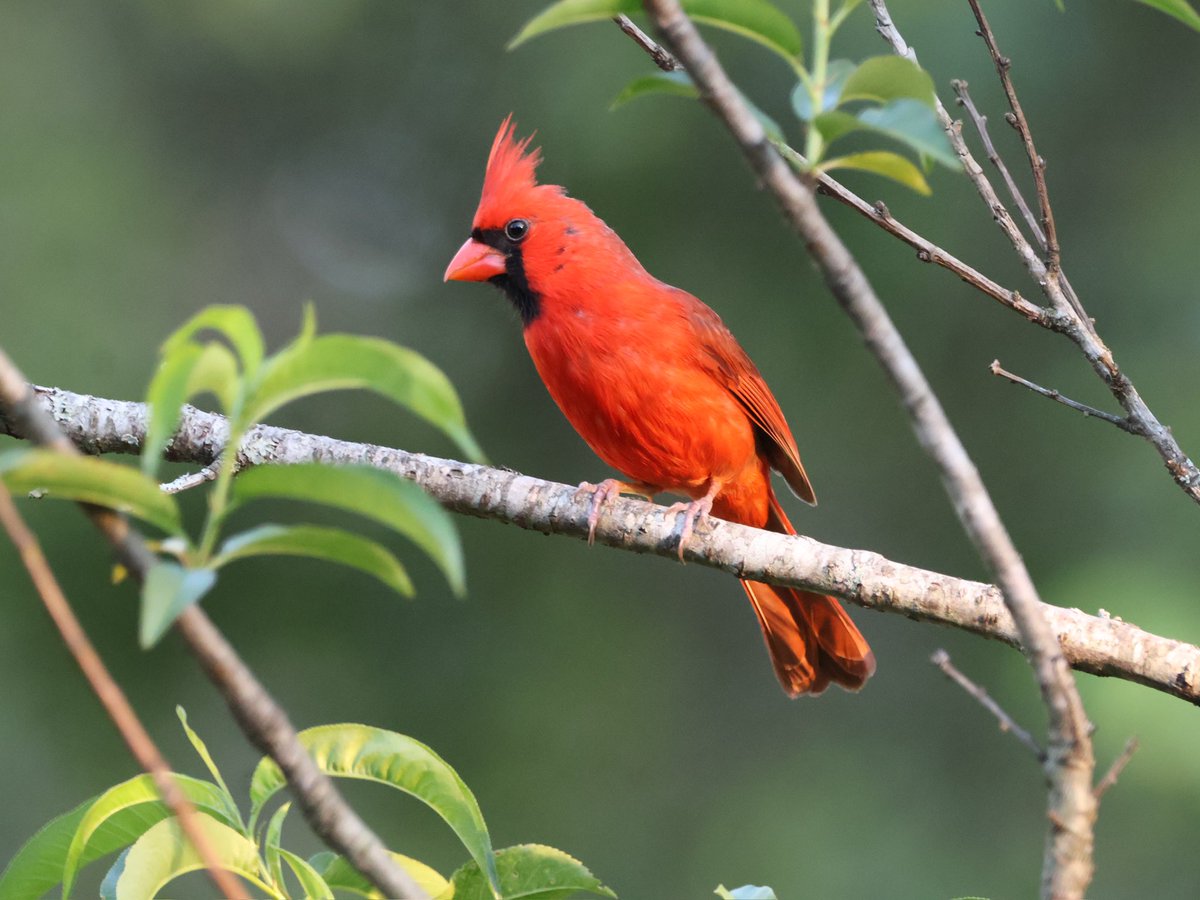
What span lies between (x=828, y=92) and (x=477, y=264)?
2.61 meters

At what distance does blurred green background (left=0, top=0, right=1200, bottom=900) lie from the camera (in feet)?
20.3

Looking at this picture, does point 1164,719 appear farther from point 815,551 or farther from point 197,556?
point 197,556

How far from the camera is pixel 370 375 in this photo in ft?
3.33

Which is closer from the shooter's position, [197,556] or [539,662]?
[197,556]

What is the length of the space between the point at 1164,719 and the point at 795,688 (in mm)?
1436

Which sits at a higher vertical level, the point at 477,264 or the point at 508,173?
the point at 508,173

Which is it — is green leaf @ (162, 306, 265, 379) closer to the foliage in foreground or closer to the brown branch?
the foliage in foreground

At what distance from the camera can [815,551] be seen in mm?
2477

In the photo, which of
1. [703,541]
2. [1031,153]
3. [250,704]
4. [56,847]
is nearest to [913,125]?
[250,704]

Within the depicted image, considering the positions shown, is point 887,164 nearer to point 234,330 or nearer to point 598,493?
point 234,330

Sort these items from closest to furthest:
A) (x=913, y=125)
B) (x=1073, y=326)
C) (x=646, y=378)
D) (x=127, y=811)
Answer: (x=913, y=125)
(x=127, y=811)
(x=1073, y=326)
(x=646, y=378)

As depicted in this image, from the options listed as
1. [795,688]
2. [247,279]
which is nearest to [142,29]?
[247,279]

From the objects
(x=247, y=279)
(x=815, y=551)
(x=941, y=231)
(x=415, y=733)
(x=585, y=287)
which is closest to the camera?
(x=815, y=551)

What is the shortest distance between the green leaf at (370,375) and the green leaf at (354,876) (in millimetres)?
475
